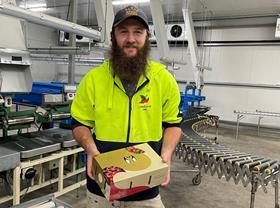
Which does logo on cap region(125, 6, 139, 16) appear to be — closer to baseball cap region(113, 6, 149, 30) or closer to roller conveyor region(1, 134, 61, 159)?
baseball cap region(113, 6, 149, 30)

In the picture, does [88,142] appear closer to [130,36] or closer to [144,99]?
[144,99]

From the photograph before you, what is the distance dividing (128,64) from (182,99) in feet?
14.9

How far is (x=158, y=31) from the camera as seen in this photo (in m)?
4.62

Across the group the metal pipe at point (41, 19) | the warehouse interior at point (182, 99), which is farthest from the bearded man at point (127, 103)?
the metal pipe at point (41, 19)

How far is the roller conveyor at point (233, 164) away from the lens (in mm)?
2152

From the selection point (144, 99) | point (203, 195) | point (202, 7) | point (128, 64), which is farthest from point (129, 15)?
point (202, 7)

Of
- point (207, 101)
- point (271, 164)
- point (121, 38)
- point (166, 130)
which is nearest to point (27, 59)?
point (121, 38)

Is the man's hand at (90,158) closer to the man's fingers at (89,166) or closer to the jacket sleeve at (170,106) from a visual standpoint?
the man's fingers at (89,166)

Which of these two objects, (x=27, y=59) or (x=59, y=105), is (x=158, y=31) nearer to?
(x=59, y=105)

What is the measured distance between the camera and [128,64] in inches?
43.7

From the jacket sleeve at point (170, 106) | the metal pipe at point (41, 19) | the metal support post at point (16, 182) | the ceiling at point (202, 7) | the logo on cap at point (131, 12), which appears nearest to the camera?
the logo on cap at point (131, 12)

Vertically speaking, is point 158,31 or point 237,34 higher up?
point 237,34

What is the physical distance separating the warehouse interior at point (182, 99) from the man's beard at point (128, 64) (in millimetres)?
165

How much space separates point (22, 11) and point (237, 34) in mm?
7020
